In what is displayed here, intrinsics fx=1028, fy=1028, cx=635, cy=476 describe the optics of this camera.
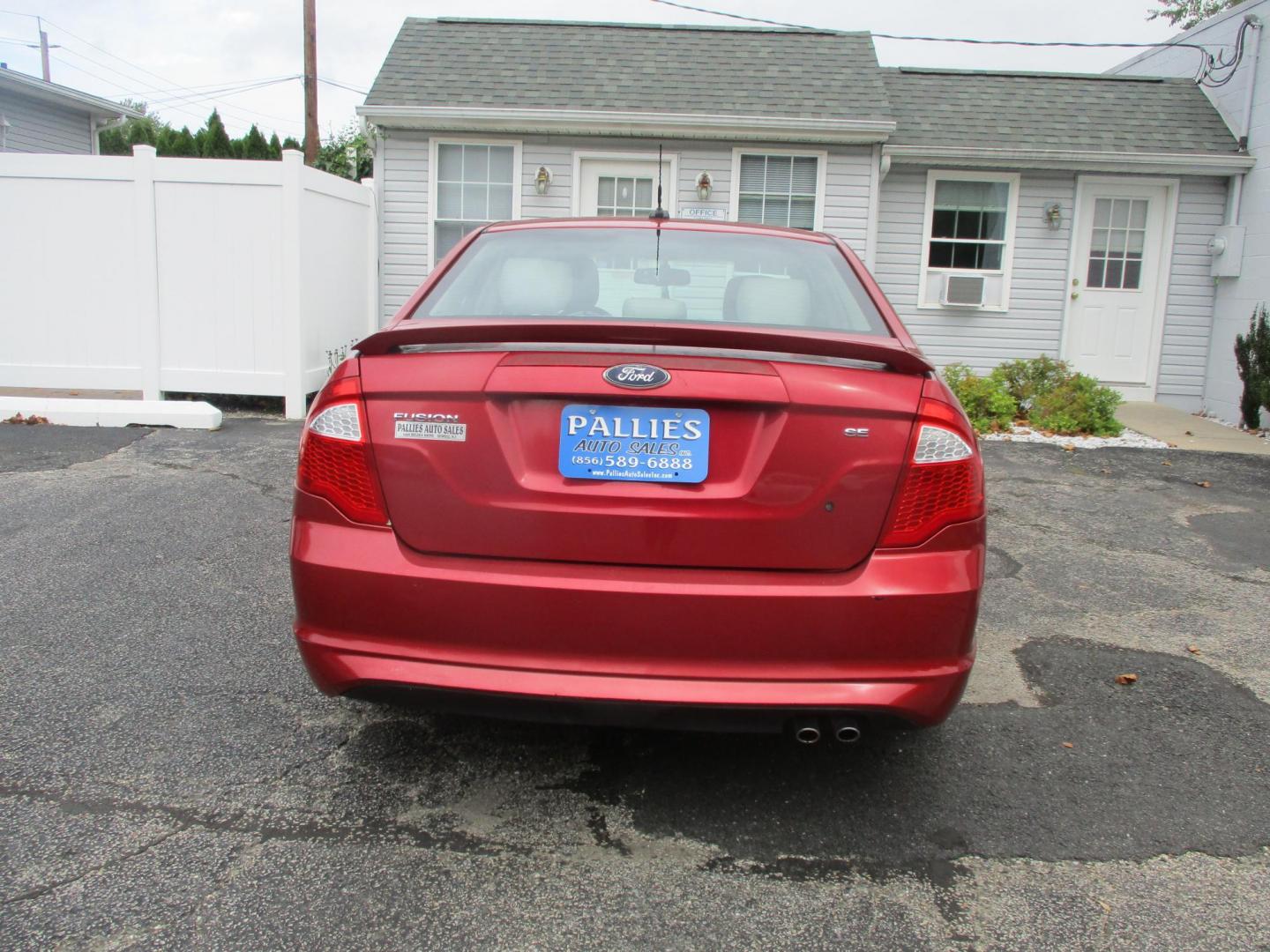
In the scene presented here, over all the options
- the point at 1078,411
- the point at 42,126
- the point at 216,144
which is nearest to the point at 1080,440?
the point at 1078,411

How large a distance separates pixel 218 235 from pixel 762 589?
7709mm

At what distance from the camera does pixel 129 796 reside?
104 inches

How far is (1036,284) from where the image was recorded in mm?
11672

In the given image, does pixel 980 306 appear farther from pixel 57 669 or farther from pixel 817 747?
pixel 57 669

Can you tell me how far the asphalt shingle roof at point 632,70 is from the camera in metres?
11.1

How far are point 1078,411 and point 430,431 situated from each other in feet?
27.3

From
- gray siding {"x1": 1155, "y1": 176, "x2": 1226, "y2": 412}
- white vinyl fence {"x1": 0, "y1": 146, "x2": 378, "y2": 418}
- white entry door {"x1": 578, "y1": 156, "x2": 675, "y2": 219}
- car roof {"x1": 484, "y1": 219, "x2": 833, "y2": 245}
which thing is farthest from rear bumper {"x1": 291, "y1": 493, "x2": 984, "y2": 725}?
gray siding {"x1": 1155, "y1": 176, "x2": 1226, "y2": 412}

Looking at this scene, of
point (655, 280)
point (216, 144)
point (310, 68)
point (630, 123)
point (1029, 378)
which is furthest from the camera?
point (216, 144)

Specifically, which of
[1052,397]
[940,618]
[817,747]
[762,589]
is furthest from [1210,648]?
[1052,397]

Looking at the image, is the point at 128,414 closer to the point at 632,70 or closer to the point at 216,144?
the point at 632,70

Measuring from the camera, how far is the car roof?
3.36m

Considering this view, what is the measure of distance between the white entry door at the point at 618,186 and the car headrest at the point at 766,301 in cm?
859

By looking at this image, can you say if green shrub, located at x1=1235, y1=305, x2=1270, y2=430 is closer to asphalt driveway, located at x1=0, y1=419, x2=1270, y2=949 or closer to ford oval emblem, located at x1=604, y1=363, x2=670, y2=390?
asphalt driveway, located at x1=0, y1=419, x2=1270, y2=949

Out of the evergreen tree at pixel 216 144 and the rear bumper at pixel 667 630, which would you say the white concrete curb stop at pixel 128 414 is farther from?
the evergreen tree at pixel 216 144
